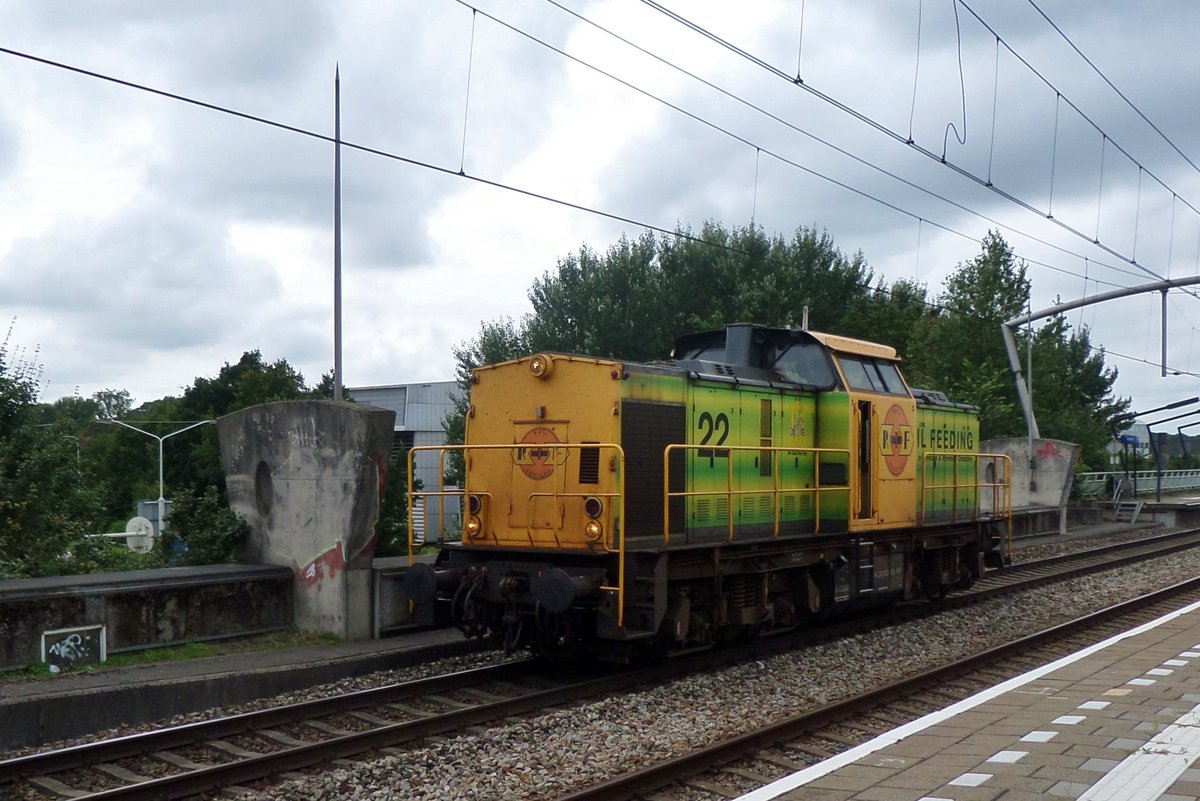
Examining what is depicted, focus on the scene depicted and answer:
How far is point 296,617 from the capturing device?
38.0ft

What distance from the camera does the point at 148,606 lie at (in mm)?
10102

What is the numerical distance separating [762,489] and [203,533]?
6.38 meters

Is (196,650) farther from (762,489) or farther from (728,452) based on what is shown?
(762,489)

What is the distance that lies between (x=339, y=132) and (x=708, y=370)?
249 inches

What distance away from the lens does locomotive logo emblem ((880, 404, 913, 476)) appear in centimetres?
1319

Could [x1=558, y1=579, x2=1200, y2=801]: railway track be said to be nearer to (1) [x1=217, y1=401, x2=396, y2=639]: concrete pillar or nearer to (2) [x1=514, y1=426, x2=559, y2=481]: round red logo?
(2) [x1=514, y1=426, x2=559, y2=481]: round red logo

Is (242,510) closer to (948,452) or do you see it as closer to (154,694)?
(154,694)

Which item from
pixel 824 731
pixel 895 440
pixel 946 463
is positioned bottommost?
pixel 824 731

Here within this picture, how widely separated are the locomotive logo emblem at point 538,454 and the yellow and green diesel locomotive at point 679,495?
21mm

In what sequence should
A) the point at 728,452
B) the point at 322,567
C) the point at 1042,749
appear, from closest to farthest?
the point at 1042,749, the point at 728,452, the point at 322,567

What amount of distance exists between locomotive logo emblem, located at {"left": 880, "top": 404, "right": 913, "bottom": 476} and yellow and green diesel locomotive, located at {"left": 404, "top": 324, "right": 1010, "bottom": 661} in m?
0.03

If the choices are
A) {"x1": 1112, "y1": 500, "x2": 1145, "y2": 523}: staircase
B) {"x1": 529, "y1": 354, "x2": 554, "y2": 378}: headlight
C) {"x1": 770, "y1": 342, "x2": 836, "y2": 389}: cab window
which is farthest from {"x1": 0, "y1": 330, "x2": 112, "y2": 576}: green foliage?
{"x1": 1112, "y1": 500, "x2": 1145, "y2": 523}: staircase

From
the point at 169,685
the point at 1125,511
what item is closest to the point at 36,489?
the point at 169,685

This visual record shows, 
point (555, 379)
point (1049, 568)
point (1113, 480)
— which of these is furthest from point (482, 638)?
point (1113, 480)
